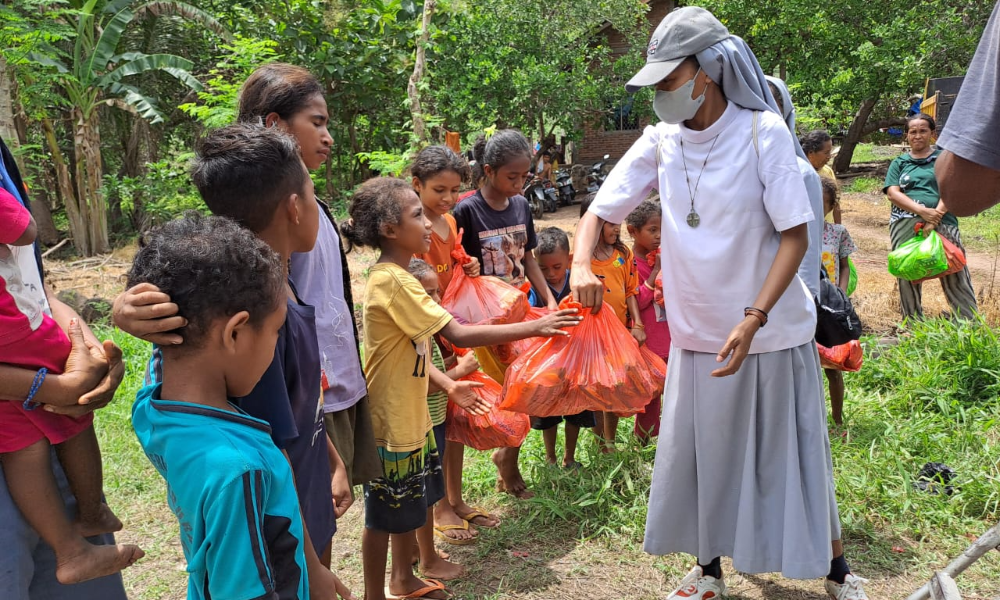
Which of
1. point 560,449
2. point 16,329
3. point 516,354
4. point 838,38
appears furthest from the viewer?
point 838,38

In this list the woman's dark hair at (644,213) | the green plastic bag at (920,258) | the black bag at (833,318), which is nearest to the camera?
the black bag at (833,318)

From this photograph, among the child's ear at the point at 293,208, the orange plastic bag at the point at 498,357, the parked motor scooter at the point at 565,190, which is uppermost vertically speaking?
the child's ear at the point at 293,208

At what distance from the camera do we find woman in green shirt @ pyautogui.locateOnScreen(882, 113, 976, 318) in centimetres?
572

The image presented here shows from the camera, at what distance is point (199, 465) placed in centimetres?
142

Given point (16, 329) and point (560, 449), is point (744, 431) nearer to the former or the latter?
point (560, 449)

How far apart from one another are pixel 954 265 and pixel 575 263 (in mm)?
4137

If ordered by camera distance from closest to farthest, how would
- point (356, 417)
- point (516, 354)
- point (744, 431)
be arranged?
point (356, 417) → point (744, 431) → point (516, 354)

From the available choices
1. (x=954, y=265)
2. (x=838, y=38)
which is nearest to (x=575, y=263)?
(x=954, y=265)

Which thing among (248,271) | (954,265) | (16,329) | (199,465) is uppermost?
(248,271)

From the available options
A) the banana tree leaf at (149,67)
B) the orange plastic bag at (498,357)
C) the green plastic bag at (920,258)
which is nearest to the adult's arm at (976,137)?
the orange plastic bag at (498,357)

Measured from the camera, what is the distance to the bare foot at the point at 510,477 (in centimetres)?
380

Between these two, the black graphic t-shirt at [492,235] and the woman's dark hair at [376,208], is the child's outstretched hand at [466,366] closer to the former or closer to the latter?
the woman's dark hair at [376,208]

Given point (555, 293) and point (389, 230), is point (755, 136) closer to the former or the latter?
point (389, 230)

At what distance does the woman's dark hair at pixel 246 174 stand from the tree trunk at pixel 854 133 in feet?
52.1
